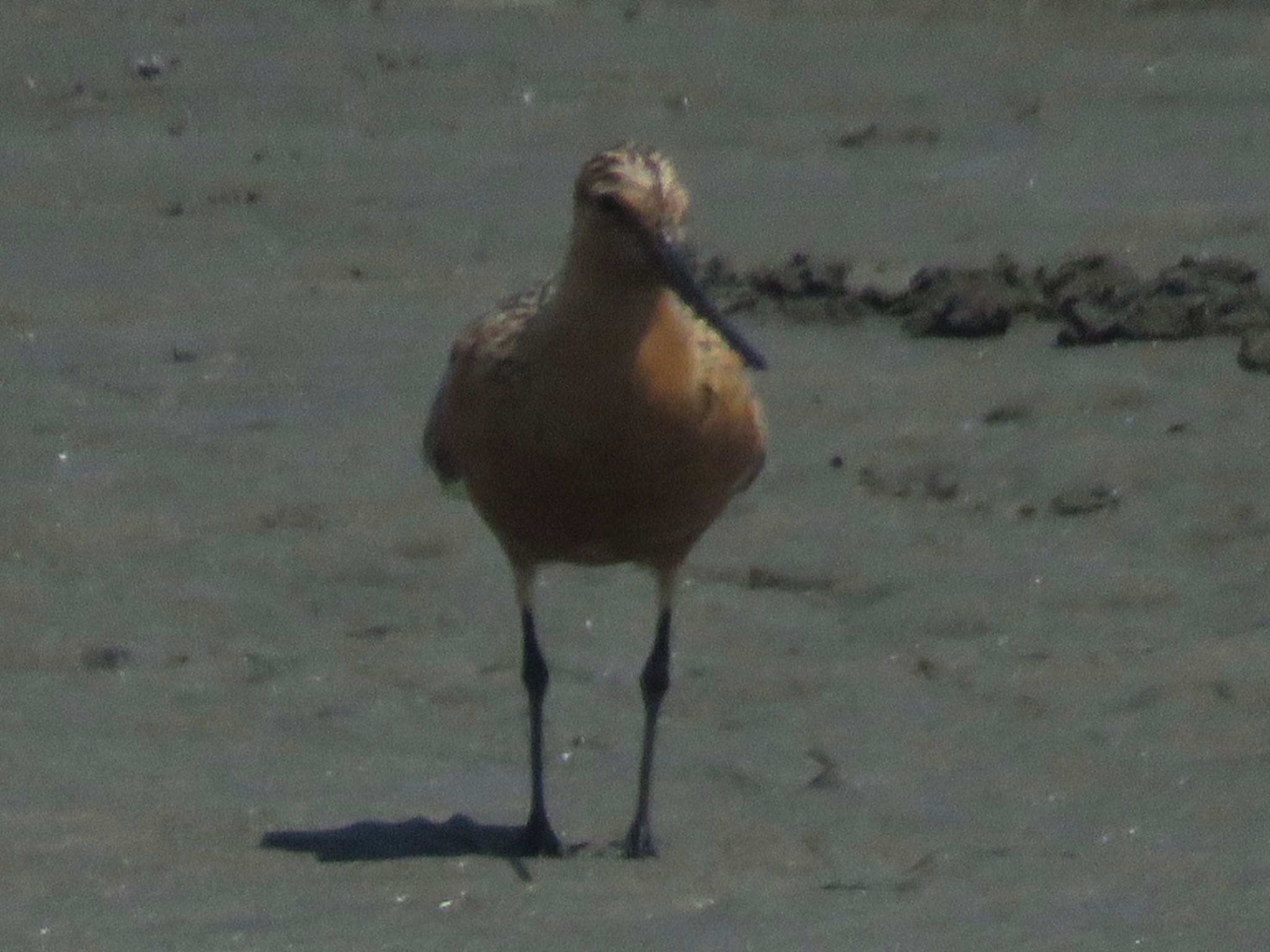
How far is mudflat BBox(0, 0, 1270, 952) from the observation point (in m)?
6.68

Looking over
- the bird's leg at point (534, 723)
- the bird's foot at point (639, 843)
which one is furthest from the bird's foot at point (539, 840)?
the bird's foot at point (639, 843)

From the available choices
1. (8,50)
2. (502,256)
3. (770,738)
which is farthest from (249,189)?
(770,738)

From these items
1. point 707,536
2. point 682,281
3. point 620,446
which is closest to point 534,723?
point 620,446

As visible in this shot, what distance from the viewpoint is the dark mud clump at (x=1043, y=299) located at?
36.2ft

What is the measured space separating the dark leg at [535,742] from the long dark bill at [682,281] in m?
1.26

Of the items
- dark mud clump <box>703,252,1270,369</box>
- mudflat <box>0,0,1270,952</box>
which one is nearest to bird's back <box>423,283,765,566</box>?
mudflat <box>0,0,1270,952</box>

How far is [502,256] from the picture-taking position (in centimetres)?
1291

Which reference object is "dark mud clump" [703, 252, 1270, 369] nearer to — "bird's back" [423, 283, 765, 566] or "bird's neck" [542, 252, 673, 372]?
"bird's back" [423, 283, 765, 566]

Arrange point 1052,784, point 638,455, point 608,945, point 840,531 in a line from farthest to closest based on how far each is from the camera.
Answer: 1. point 840,531
2. point 1052,784
3. point 638,455
4. point 608,945

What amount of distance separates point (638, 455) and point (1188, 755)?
1.66m

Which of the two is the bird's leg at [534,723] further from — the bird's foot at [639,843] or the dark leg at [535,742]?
the bird's foot at [639,843]

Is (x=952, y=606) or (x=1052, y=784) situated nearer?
(x=1052, y=784)

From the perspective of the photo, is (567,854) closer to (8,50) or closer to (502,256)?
(502,256)

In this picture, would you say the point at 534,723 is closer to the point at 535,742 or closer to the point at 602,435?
the point at 535,742
